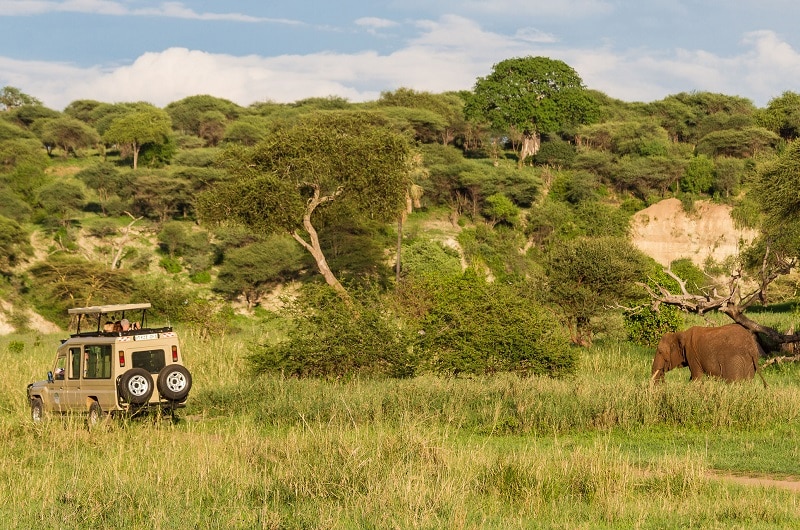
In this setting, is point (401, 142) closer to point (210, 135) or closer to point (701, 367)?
point (701, 367)

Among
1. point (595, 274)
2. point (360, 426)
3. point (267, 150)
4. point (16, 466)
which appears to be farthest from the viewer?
point (267, 150)

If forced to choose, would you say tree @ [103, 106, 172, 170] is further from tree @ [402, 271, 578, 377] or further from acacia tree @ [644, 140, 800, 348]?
tree @ [402, 271, 578, 377]

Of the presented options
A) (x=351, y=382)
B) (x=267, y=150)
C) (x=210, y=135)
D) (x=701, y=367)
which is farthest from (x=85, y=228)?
(x=701, y=367)

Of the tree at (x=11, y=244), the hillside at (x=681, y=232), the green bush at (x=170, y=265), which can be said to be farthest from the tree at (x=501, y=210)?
the tree at (x=11, y=244)

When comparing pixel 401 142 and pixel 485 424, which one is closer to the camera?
pixel 485 424

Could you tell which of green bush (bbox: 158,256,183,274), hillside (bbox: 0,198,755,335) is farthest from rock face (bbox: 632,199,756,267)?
green bush (bbox: 158,256,183,274)

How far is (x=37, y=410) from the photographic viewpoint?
645 inches

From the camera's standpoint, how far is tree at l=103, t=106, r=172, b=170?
6456cm

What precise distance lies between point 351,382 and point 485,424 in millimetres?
4616

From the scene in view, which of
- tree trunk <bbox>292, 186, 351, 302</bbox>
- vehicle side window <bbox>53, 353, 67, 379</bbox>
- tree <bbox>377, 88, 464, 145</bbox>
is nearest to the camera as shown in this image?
vehicle side window <bbox>53, 353, 67, 379</bbox>

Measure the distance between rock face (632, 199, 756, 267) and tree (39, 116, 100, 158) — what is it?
40831 millimetres

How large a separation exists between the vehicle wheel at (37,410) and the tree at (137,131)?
48.9 m

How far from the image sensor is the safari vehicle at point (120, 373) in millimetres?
14648

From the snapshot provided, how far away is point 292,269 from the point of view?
51.3 meters
